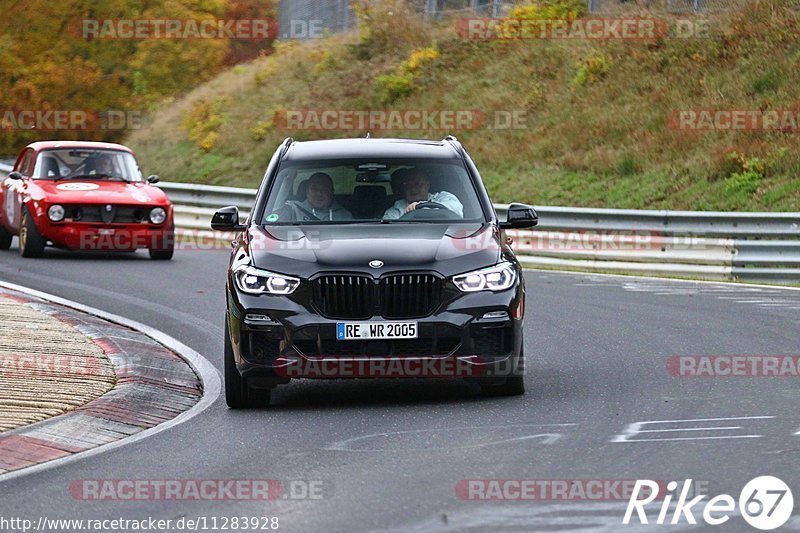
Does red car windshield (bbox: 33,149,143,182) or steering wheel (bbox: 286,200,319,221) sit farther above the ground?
red car windshield (bbox: 33,149,143,182)

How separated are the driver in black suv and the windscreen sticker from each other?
11.4 meters

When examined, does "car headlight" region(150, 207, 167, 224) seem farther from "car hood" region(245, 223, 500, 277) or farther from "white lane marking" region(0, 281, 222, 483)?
"car hood" region(245, 223, 500, 277)

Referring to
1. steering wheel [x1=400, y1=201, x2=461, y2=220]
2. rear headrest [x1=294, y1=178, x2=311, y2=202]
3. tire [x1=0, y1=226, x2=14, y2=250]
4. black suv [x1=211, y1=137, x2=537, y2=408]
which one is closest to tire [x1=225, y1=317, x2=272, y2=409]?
black suv [x1=211, y1=137, x2=537, y2=408]

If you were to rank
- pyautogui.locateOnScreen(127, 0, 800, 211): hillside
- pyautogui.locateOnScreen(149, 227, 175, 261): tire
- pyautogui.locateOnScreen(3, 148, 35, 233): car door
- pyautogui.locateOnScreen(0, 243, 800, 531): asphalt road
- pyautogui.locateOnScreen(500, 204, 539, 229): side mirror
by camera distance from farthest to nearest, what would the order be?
pyautogui.locateOnScreen(127, 0, 800, 211): hillside, pyautogui.locateOnScreen(3, 148, 35, 233): car door, pyautogui.locateOnScreen(149, 227, 175, 261): tire, pyautogui.locateOnScreen(500, 204, 539, 229): side mirror, pyautogui.locateOnScreen(0, 243, 800, 531): asphalt road

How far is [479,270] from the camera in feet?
32.4

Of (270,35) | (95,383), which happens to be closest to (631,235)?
(95,383)

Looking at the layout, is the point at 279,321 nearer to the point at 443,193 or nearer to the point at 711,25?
the point at 443,193

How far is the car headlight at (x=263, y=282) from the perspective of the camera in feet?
32.0

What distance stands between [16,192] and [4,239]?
1287 millimetres

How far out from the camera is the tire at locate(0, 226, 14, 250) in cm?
2322

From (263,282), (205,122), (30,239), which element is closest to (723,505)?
(263,282)

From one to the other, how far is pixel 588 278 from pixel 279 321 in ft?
38.0

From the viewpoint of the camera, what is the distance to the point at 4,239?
2336 centimetres

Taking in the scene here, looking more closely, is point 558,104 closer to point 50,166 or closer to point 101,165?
point 101,165
